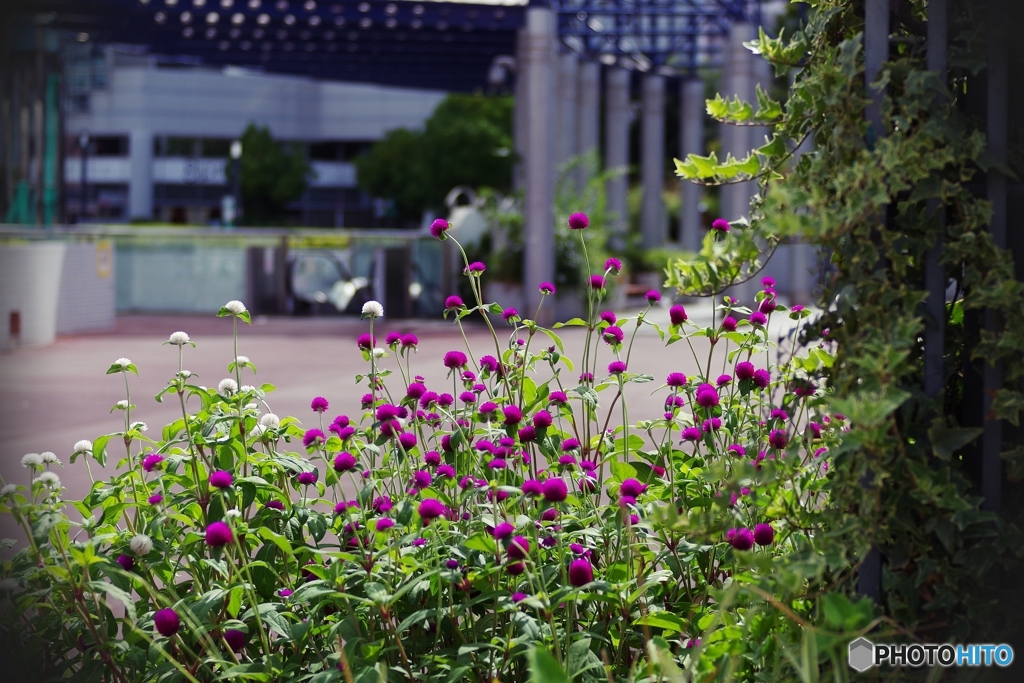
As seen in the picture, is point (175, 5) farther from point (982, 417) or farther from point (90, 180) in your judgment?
point (90, 180)

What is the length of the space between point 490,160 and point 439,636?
4133 centimetres

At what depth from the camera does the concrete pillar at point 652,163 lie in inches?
1151

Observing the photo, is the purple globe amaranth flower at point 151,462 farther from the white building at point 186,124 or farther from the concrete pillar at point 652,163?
the white building at point 186,124

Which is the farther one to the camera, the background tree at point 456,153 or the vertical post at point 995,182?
the background tree at point 456,153

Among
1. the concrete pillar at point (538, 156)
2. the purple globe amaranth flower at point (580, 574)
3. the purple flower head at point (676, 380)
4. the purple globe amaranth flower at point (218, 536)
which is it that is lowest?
the purple globe amaranth flower at point (580, 574)

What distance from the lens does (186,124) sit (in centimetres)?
6581

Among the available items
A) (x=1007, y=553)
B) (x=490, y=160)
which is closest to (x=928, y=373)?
(x=1007, y=553)

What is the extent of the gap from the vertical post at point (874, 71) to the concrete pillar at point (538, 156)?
1692 cm

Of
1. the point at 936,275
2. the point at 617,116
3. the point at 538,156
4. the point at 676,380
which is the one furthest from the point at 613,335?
the point at 617,116

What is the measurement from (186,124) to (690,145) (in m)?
41.8

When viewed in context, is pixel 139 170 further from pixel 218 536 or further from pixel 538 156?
pixel 218 536

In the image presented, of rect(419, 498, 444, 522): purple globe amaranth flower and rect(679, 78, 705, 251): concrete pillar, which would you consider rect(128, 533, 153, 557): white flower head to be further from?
rect(679, 78, 705, 251): concrete pillar

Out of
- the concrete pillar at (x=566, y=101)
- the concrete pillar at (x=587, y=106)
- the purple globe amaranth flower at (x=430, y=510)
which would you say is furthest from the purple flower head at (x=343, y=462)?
the concrete pillar at (x=587, y=106)

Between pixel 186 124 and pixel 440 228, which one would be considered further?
pixel 186 124
